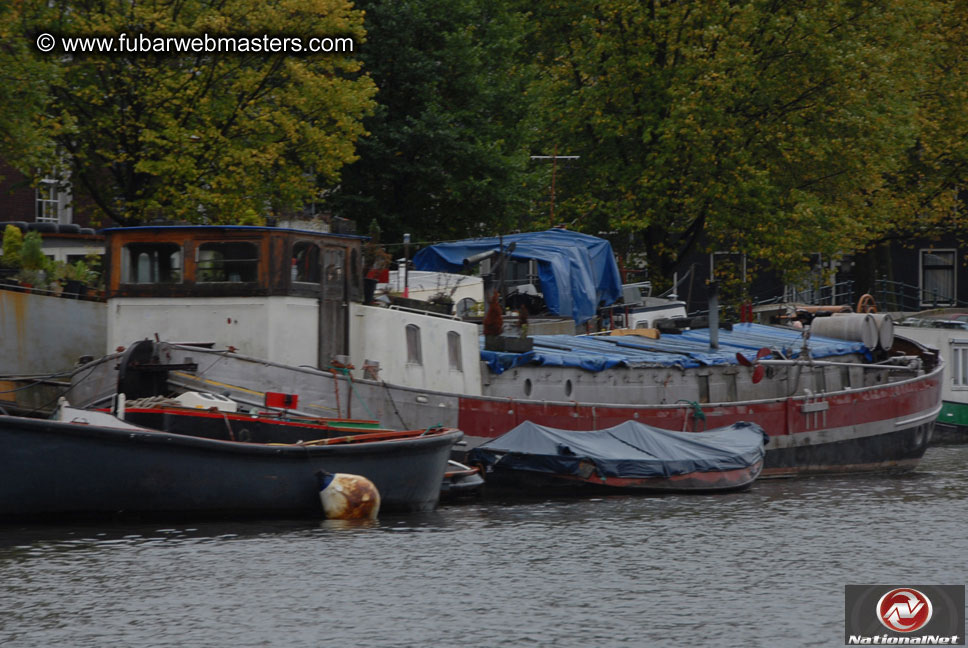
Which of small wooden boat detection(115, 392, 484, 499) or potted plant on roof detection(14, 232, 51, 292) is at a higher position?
potted plant on roof detection(14, 232, 51, 292)

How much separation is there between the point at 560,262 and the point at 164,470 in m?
13.1

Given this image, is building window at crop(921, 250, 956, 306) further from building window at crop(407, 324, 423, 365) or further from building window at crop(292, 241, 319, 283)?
building window at crop(292, 241, 319, 283)

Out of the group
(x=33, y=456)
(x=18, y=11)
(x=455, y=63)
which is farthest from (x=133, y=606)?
(x=455, y=63)

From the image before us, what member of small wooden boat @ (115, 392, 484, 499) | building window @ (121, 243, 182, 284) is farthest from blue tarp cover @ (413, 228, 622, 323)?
building window @ (121, 243, 182, 284)

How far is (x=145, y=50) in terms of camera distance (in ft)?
108

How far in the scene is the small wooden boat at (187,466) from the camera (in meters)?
18.9

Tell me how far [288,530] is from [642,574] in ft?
17.6

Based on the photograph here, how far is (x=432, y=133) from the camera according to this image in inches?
1580

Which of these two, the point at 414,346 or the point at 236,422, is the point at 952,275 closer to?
the point at 414,346

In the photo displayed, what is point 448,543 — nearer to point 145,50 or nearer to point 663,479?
point 663,479

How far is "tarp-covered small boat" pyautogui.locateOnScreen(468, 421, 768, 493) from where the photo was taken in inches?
965

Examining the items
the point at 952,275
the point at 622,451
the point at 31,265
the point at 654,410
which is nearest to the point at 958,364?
the point at 952,275

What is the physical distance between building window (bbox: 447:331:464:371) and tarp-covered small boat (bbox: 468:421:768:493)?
5.44 ft

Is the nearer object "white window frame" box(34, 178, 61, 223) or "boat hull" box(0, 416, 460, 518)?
"boat hull" box(0, 416, 460, 518)
